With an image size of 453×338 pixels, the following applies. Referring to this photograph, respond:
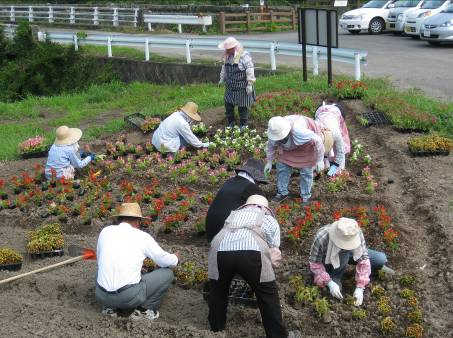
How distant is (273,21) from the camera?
31375 millimetres

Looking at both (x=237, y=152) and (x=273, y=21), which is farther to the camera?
(x=273, y=21)

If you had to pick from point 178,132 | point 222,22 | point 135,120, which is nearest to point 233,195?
point 178,132

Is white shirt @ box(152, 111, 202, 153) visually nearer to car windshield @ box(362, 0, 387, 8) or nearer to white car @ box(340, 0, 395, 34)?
white car @ box(340, 0, 395, 34)

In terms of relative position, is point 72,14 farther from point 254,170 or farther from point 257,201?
point 257,201

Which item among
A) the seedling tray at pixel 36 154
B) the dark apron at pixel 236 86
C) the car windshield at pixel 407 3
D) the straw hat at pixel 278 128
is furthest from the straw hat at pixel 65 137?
the car windshield at pixel 407 3

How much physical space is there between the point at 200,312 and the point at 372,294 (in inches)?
70.5

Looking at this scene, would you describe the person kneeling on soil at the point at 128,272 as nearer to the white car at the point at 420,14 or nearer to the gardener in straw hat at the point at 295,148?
the gardener in straw hat at the point at 295,148

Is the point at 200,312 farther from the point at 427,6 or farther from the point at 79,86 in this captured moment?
the point at 427,6

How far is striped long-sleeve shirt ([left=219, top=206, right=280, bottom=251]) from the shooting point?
640 cm

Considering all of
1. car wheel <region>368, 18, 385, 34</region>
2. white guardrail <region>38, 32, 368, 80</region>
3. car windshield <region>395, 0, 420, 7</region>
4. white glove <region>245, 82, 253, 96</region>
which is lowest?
white glove <region>245, 82, 253, 96</region>

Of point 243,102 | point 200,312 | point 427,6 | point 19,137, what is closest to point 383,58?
point 427,6

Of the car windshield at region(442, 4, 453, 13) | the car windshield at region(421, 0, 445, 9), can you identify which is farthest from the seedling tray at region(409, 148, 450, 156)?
the car windshield at region(421, 0, 445, 9)

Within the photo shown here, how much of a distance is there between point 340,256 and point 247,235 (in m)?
1.25

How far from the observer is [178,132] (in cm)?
1212
